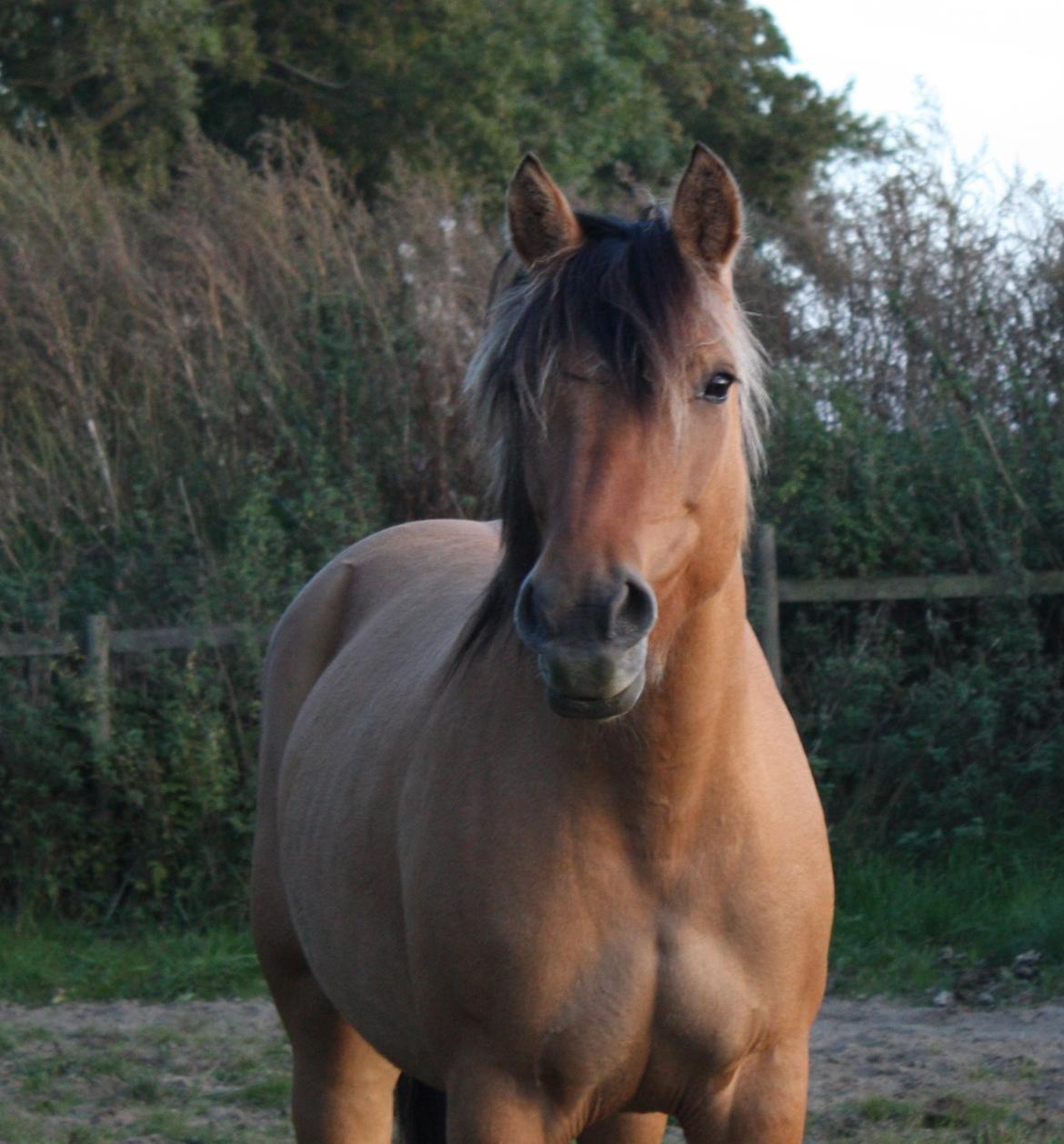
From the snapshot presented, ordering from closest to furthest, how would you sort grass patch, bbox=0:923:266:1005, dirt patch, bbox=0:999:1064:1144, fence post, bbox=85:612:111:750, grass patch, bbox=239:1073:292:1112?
dirt patch, bbox=0:999:1064:1144 < grass patch, bbox=239:1073:292:1112 < grass patch, bbox=0:923:266:1005 < fence post, bbox=85:612:111:750

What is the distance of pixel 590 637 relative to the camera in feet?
6.73

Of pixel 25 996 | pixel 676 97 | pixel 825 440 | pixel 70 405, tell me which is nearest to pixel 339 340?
pixel 70 405

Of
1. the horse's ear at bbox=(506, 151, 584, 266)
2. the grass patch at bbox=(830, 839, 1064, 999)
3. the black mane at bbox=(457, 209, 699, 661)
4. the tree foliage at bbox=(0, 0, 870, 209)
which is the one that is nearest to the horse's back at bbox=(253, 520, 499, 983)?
the black mane at bbox=(457, 209, 699, 661)

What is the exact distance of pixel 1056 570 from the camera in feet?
23.5

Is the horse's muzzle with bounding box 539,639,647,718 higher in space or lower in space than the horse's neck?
higher

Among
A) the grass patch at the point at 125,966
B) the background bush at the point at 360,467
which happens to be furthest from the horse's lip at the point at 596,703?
the background bush at the point at 360,467

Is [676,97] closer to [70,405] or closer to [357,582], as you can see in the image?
[70,405]

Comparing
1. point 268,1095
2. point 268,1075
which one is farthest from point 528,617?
point 268,1075

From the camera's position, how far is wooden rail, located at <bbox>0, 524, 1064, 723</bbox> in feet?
23.0

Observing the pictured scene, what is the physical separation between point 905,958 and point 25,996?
11.2 feet

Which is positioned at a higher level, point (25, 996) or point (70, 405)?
point (70, 405)

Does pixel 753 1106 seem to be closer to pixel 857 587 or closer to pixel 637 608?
pixel 637 608

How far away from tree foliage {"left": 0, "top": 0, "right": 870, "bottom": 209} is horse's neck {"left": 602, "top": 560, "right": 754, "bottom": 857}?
12287mm

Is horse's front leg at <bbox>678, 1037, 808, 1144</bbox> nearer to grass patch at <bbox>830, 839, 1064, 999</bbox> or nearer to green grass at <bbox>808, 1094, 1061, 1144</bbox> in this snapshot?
green grass at <bbox>808, 1094, 1061, 1144</bbox>
